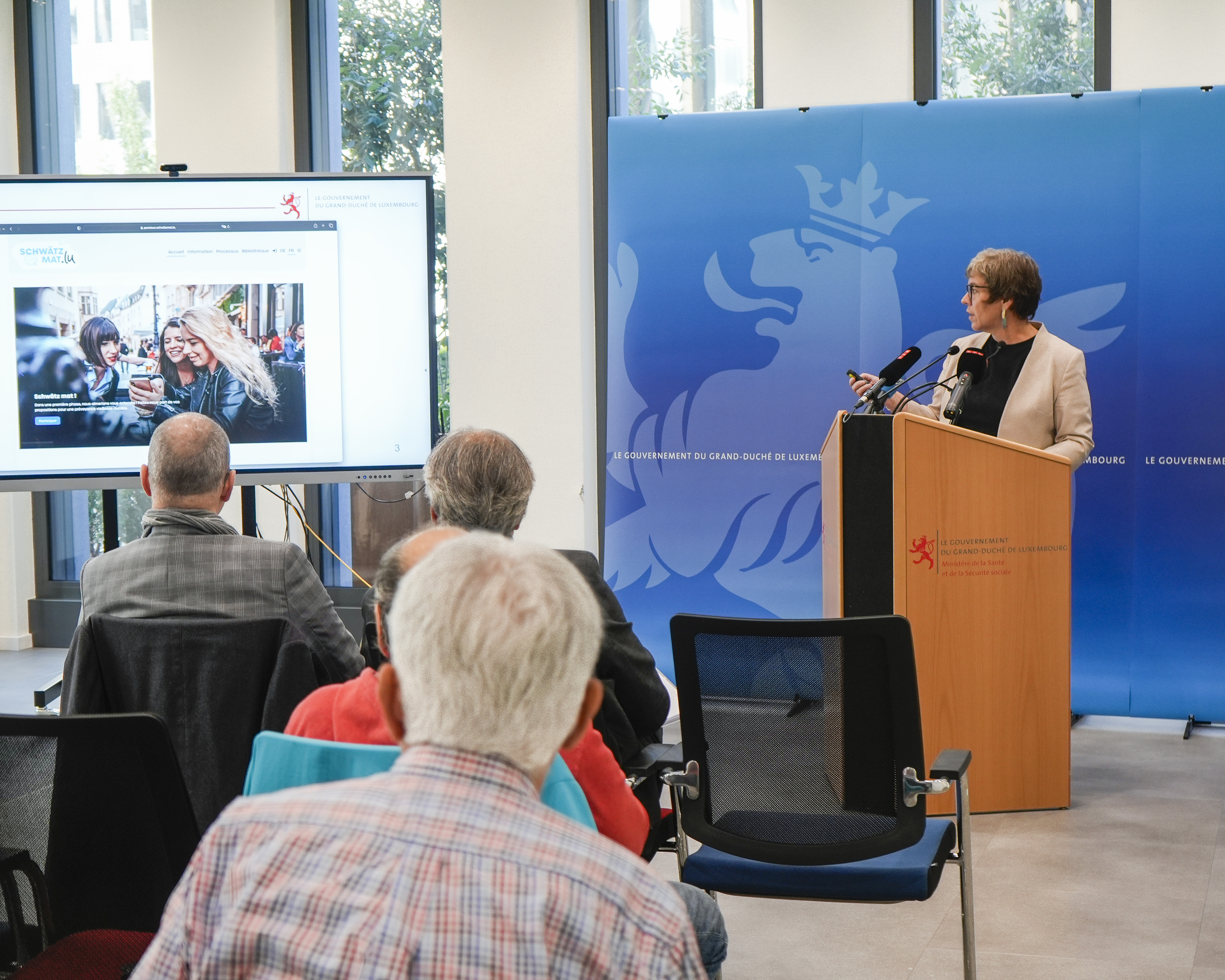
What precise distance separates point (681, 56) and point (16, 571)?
4.50 metres

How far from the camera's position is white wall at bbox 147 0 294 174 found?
639 centimetres

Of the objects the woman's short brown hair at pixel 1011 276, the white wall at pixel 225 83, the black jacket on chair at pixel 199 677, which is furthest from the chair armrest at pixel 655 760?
the white wall at pixel 225 83

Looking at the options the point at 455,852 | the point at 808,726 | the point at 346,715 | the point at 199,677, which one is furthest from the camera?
the point at 199,677

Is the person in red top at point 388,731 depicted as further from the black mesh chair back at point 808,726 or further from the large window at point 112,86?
the large window at point 112,86

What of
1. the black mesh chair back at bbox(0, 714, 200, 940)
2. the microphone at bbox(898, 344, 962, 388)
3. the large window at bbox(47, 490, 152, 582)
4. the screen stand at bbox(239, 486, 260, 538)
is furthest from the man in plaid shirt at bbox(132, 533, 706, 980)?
the large window at bbox(47, 490, 152, 582)

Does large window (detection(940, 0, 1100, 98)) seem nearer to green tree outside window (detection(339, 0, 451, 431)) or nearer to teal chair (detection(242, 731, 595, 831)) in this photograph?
green tree outside window (detection(339, 0, 451, 431))

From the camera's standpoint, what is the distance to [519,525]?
254 centimetres

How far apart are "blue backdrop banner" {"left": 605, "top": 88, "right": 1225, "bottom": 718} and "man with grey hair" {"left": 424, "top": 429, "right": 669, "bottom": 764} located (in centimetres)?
278

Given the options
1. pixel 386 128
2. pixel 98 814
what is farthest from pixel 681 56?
pixel 98 814

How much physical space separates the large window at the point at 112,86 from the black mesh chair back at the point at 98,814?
231 inches

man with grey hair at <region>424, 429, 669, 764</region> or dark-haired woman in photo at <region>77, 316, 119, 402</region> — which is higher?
dark-haired woman in photo at <region>77, 316, 119, 402</region>

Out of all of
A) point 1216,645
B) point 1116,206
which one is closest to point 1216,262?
point 1116,206

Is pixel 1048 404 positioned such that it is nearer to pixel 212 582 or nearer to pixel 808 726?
pixel 808 726

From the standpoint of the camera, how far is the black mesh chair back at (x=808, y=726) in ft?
7.46
